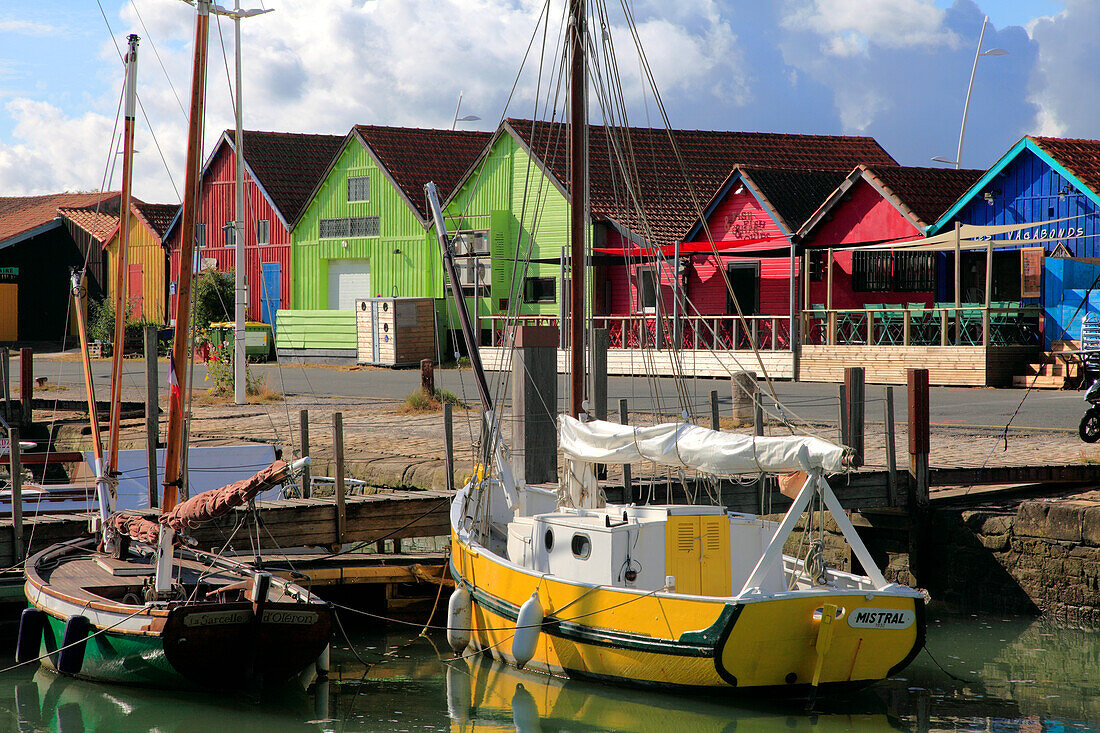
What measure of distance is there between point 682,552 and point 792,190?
2486 centimetres

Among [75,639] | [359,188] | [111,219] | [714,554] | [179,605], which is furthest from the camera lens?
[111,219]

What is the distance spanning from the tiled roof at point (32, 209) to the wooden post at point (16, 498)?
1684 inches

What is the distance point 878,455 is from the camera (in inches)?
663

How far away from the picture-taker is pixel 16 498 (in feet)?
41.3

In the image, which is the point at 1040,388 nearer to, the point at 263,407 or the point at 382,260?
the point at 263,407

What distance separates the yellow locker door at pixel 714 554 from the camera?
36.8ft

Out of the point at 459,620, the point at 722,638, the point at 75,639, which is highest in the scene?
the point at 722,638

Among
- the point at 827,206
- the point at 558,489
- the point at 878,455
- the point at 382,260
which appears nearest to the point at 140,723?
the point at 558,489

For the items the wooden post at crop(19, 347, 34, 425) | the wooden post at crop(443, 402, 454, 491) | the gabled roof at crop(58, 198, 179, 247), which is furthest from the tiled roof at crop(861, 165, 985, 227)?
the gabled roof at crop(58, 198, 179, 247)

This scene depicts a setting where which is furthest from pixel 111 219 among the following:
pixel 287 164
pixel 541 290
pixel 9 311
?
pixel 541 290

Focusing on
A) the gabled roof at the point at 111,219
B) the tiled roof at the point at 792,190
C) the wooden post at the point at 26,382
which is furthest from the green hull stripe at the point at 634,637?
the gabled roof at the point at 111,219

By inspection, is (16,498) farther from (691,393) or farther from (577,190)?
(691,393)

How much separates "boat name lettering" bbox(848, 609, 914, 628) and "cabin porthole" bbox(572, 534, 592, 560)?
232 cm

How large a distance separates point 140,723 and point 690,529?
4.87 meters
